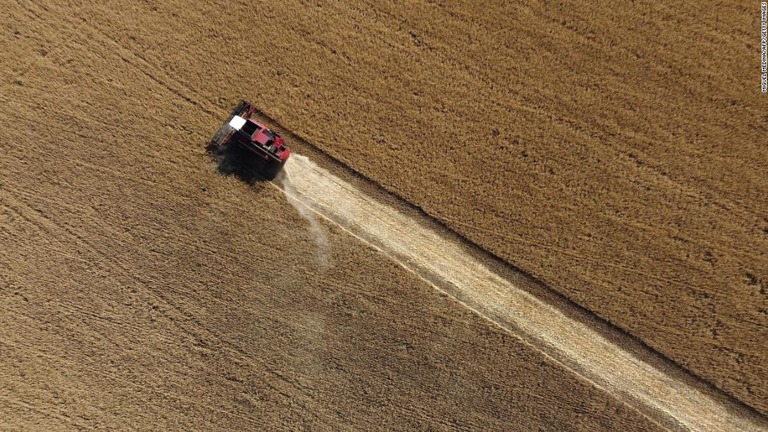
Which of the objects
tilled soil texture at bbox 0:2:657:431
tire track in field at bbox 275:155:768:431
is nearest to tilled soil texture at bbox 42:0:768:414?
tire track in field at bbox 275:155:768:431

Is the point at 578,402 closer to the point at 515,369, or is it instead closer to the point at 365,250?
the point at 515,369

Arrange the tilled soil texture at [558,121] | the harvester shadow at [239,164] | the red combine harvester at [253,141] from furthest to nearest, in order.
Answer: the harvester shadow at [239,164] → the tilled soil texture at [558,121] → the red combine harvester at [253,141]

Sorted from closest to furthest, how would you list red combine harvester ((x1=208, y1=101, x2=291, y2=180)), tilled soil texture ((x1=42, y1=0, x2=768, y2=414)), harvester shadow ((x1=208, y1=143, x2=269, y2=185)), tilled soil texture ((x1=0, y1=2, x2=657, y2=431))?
red combine harvester ((x1=208, y1=101, x2=291, y2=180)), tilled soil texture ((x1=42, y1=0, x2=768, y2=414)), tilled soil texture ((x1=0, y1=2, x2=657, y2=431)), harvester shadow ((x1=208, y1=143, x2=269, y2=185))

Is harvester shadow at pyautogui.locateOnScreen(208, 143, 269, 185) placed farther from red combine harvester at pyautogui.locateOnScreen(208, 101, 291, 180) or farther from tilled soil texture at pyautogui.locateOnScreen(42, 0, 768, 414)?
tilled soil texture at pyautogui.locateOnScreen(42, 0, 768, 414)

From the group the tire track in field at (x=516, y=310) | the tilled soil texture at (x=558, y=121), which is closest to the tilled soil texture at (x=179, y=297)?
the tire track in field at (x=516, y=310)

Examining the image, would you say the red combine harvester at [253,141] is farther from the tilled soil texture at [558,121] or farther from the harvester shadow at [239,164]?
the tilled soil texture at [558,121]

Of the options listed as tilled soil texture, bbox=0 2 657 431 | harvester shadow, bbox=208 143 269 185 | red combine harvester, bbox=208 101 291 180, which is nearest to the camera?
red combine harvester, bbox=208 101 291 180

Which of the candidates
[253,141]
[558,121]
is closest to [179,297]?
[253,141]
